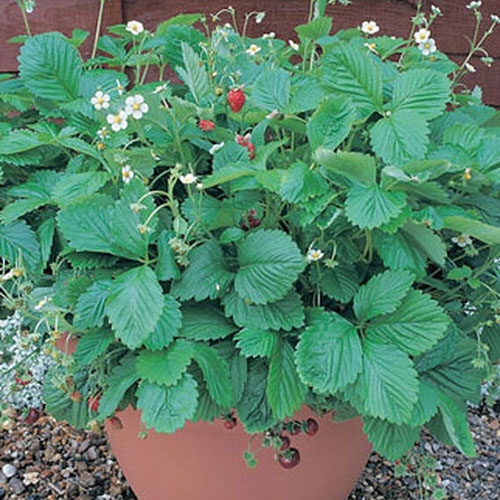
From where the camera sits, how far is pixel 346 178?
0.91 m

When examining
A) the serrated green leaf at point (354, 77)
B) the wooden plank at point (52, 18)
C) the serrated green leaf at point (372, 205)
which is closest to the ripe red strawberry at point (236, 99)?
the serrated green leaf at point (354, 77)

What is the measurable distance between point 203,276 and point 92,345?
0.18 metres

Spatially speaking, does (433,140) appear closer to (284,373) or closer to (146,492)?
(284,373)

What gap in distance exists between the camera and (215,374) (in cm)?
89

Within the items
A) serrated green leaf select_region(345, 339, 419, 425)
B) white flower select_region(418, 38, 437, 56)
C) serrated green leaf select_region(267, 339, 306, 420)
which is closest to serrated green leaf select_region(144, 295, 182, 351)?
serrated green leaf select_region(267, 339, 306, 420)

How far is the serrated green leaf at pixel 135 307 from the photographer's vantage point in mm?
825

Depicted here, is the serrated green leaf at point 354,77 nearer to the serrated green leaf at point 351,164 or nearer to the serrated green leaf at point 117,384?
the serrated green leaf at point 351,164

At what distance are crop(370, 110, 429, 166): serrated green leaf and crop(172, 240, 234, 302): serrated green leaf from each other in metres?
0.26

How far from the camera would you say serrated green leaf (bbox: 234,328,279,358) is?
2.85 ft

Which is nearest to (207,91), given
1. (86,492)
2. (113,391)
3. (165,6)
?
(113,391)

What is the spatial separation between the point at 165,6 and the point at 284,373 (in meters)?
1.57

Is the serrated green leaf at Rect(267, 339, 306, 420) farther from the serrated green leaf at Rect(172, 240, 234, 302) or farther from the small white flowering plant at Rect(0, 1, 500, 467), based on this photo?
the serrated green leaf at Rect(172, 240, 234, 302)

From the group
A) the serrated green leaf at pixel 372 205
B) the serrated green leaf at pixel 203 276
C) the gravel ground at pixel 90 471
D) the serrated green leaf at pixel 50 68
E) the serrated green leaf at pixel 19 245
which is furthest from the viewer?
the gravel ground at pixel 90 471

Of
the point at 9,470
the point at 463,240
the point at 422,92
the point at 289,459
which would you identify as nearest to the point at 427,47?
the point at 422,92
